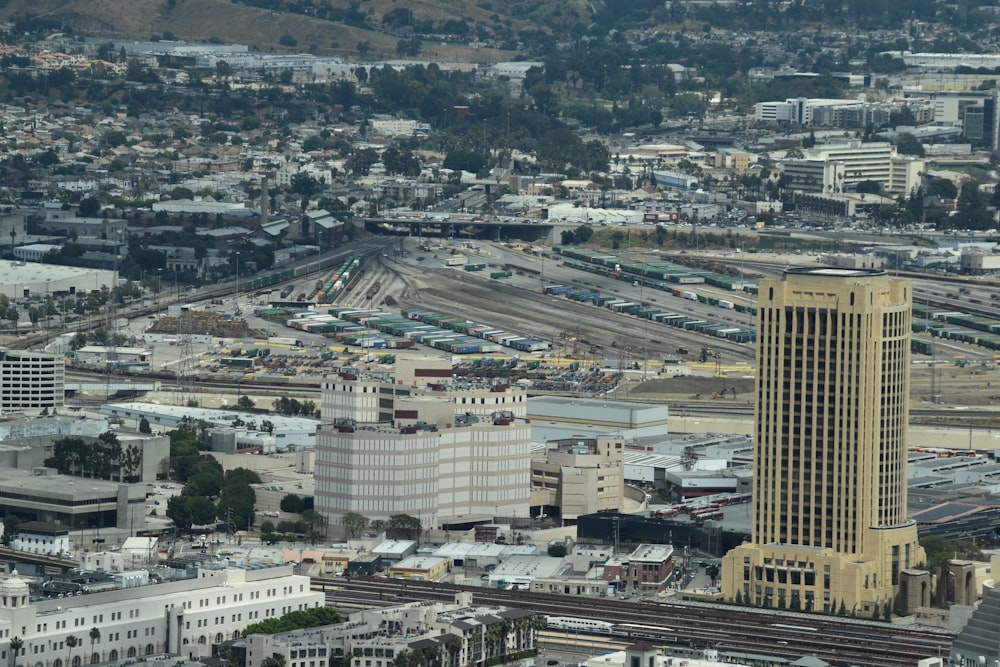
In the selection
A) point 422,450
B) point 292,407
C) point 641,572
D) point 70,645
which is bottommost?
point 641,572

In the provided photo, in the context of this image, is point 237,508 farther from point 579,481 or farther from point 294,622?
point 294,622

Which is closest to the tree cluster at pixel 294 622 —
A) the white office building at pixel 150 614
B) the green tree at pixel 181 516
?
the white office building at pixel 150 614

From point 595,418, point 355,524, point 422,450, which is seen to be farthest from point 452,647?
point 595,418

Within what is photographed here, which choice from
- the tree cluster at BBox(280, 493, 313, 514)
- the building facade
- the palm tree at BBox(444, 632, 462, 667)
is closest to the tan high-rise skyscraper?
the palm tree at BBox(444, 632, 462, 667)

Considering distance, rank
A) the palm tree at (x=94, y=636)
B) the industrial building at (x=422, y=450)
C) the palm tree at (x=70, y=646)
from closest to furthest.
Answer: the palm tree at (x=70, y=646)
the palm tree at (x=94, y=636)
the industrial building at (x=422, y=450)

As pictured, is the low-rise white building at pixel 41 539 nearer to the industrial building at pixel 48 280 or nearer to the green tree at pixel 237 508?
the green tree at pixel 237 508

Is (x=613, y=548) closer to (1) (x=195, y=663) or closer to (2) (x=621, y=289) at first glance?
(1) (x=195, y=663)

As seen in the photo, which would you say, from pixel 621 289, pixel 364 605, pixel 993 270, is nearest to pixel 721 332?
pixel 621 289
